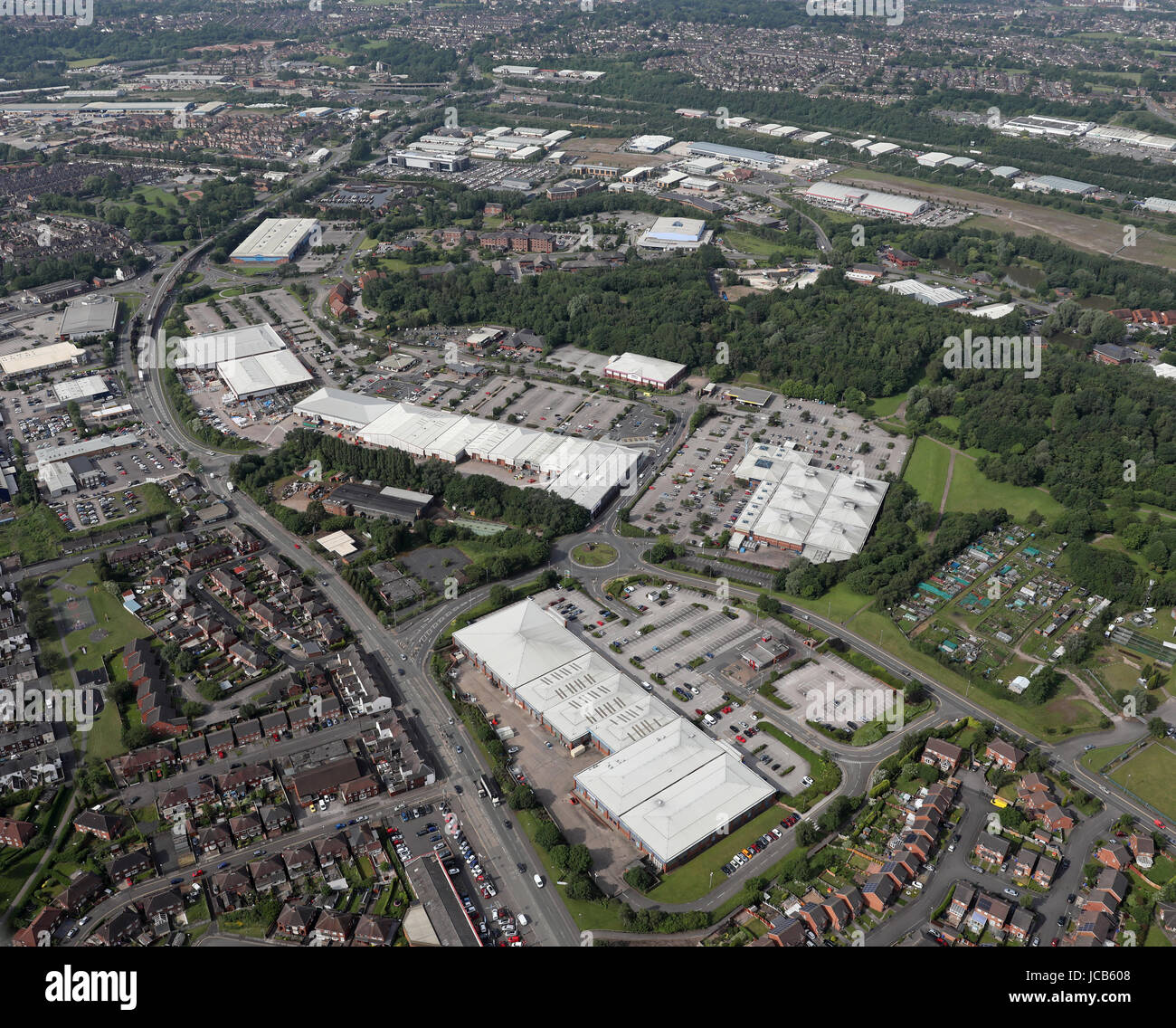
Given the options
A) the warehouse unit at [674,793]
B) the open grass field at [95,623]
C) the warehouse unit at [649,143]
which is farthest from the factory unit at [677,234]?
the warehouse unit at [674,793]

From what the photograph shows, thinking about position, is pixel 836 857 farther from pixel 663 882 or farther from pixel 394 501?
pixel 394 501

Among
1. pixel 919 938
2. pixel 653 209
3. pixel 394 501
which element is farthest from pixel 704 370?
pixel 919 938

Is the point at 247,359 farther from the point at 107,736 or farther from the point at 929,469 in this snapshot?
the point at 929,469

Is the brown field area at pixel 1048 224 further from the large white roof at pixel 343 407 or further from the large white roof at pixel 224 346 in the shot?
the large white roof at pixel 224 346

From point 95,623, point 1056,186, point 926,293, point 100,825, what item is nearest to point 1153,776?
point 100,825

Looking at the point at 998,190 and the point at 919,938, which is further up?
the point at 998,190

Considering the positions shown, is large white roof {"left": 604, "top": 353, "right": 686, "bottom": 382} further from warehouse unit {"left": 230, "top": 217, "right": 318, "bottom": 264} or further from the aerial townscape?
warehouse unit {"left": 230, "top": 217, "right": 318, "bottom": 264}
